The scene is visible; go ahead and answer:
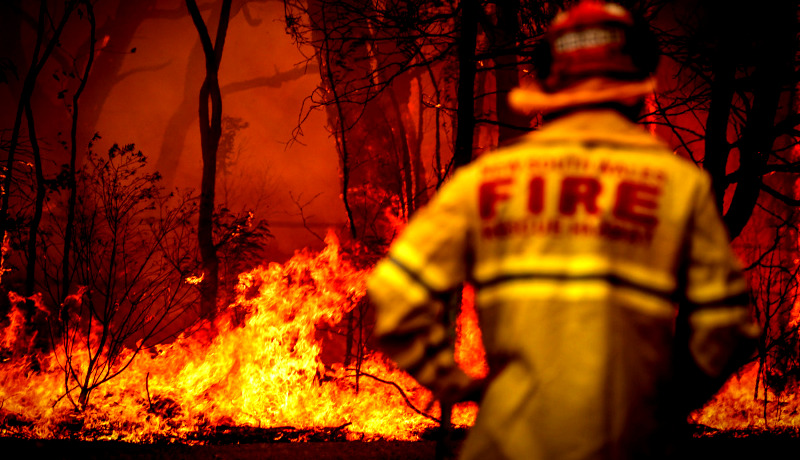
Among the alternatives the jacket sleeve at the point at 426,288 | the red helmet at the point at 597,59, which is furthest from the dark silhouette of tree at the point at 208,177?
the red helmet at the point at 597,59

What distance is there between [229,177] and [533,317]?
2102cm

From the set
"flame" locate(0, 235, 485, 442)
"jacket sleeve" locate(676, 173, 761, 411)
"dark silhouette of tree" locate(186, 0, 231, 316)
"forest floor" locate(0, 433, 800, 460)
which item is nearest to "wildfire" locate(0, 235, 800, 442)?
"flame" locate(0, 235, 485, 442)

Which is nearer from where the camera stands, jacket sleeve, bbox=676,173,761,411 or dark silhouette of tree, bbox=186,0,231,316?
jacket sleeve, bbox=676,173,761,411

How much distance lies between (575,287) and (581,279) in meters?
0.03

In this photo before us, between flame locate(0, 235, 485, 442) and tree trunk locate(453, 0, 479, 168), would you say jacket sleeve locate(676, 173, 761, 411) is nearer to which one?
tree trunk locate(453, 0, 479, 168)

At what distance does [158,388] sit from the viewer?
26.6ft

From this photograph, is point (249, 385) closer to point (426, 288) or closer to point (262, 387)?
point (262, 387)

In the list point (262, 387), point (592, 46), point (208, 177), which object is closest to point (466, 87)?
point (592, 46)

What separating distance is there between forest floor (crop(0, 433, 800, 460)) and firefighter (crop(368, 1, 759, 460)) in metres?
4.74

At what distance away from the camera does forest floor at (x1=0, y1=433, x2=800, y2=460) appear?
536cm

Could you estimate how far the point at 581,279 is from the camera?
132 centimetres

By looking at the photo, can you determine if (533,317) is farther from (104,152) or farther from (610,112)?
(104,152)

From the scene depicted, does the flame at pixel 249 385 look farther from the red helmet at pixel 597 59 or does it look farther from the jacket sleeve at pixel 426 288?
the red helmet at pixel 597 59

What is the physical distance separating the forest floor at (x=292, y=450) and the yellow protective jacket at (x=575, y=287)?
188 inches
